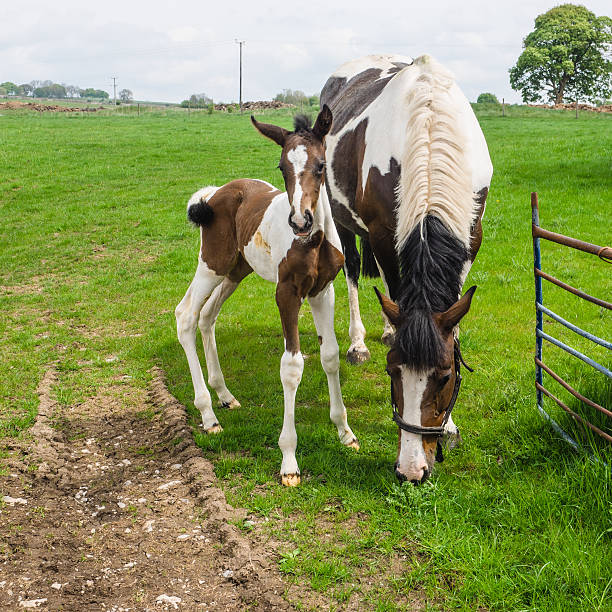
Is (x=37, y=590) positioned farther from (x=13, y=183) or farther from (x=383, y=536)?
(x=13, y=183)

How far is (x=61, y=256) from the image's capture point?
11078 mm

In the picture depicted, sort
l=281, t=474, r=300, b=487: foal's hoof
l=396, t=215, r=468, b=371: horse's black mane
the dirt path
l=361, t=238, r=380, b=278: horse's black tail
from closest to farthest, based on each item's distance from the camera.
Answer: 1. the dirt path
2. l=396, t=215, r=468, b=371: horse's black mane
3. l=281, t=474, r=300, b=487: foal's hoof
4. l=361, t=238, r=380, b=278: horse's black tail

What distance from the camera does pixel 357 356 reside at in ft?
20.2

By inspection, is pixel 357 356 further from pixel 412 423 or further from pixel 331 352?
pixel 412 423

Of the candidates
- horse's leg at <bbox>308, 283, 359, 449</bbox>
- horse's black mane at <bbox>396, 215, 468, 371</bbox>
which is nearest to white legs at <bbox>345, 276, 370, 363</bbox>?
horse's leg at <bbox>308, 283, 359, 449</bbox>

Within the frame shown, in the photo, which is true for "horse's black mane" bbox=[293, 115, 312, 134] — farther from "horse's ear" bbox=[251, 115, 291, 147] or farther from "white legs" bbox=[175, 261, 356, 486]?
"white legs" bbox=[175, 261, 356, 486]

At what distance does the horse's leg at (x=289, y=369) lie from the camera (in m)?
4.00

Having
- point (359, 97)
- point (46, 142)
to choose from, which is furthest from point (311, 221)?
point (46, 142)

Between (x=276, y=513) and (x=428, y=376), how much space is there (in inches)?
50.1

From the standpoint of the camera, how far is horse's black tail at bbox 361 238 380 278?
22.7 feet

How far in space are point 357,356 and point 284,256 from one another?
2.43m

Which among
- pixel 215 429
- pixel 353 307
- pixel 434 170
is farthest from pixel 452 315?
pixel 353 307

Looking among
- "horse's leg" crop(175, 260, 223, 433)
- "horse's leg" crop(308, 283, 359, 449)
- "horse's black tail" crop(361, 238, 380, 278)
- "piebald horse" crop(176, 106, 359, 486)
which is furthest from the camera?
"horse's black tail" crop(361, 238, 380, 278)

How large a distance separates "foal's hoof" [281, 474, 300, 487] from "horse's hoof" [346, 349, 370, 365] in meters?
2.28
